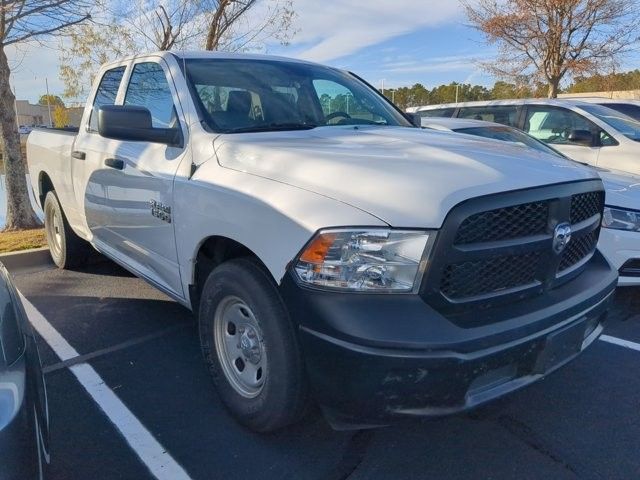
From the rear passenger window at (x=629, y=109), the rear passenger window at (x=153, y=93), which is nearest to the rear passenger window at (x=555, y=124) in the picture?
the rear passenger window at (x=629, y=109)

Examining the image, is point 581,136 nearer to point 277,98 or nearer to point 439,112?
point 439,112

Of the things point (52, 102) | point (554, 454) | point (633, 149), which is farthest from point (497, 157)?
point (52, 102)

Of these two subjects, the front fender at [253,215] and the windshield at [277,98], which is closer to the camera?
the front fender at [253,215]

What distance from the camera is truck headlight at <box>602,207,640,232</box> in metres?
4.27

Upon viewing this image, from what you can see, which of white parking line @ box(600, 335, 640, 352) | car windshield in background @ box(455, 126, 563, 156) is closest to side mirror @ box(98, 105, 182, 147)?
white parking line @ box(600, 335, 640, 352)

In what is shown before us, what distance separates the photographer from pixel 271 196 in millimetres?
2328

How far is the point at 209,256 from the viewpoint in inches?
115

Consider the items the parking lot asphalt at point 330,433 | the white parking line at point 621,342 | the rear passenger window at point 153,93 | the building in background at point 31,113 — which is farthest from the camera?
the building in background at point 31,113

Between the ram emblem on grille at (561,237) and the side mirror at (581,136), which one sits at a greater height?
the side mirror at (581,136)

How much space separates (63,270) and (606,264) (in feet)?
16.5

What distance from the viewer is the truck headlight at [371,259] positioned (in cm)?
204

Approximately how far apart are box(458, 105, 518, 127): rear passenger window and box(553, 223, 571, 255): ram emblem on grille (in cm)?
667

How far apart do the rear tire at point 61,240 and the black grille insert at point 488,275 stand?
14.1ft

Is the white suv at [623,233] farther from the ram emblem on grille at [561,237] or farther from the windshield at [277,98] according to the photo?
the ram emblem on grille at [561,237]
